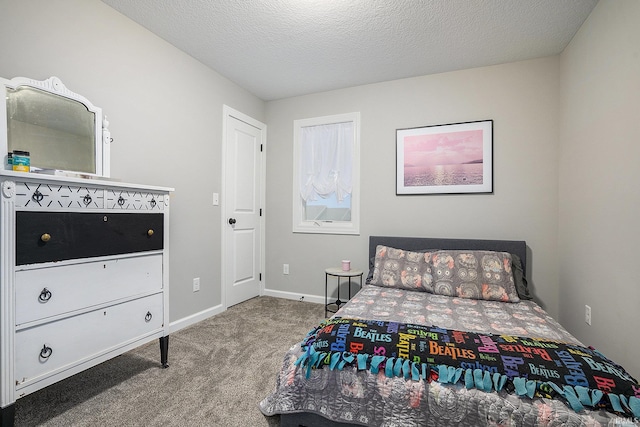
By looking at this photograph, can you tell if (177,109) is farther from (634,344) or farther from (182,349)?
(634,344)

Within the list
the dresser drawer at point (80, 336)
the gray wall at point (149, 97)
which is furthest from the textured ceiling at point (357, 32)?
the dresser drawer at point (80, 336)

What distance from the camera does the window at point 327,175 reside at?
3.44 metres

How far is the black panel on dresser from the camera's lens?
134cm

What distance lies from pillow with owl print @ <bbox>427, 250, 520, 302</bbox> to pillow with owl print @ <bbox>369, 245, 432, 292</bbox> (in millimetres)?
84

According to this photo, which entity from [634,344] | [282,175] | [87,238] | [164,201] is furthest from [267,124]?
[634,344]

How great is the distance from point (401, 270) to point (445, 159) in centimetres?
127

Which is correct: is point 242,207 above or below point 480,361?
above

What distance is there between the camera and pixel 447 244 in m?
2.90

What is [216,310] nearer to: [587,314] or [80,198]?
[80,198]

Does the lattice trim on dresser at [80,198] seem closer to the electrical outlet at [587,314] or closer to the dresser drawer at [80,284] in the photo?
the dresser drawer at [80,284]

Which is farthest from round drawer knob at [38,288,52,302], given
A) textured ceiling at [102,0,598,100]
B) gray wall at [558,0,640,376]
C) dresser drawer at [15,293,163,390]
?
gray wall at [558,0,640,376]

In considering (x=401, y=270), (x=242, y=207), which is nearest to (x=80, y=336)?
(x=242, y=207)

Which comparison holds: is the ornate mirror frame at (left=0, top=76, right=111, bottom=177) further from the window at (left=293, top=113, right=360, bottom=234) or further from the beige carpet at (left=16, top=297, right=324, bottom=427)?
the window at (left=293, top=113, right=360, bottom=234)

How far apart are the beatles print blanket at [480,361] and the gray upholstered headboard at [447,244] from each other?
1529 mm
